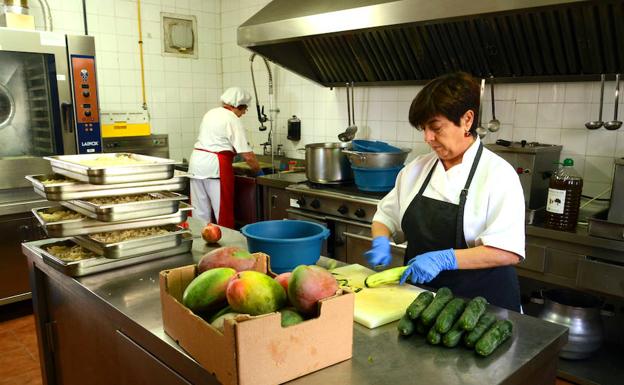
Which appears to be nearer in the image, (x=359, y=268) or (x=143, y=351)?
(x=143, y=351)

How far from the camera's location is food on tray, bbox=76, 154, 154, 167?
1.93 m

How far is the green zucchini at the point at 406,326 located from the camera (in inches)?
51.7

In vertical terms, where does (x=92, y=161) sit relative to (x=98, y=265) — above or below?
above

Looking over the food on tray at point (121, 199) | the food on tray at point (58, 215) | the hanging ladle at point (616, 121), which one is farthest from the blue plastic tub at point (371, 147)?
the food on tray at point (58, 215)

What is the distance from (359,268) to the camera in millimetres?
1845

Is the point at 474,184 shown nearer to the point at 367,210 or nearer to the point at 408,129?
the point at 367,210

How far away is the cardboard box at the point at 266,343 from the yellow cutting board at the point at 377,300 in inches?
8.7

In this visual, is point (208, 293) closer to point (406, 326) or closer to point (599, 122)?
point (406, 326)

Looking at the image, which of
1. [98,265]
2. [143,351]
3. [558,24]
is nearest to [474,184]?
[143,351]

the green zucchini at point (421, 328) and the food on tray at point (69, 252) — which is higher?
the food on tray at point (69, 252)

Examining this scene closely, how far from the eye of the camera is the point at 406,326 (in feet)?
4.33

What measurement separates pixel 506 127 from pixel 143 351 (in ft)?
9.83

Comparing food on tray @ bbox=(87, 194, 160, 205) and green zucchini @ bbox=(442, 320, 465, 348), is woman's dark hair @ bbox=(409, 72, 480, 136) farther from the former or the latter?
food on tray @ bbox=(87, 194, 160, 205)

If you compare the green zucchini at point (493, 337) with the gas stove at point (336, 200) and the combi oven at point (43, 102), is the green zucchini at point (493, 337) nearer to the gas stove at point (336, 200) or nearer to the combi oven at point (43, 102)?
the gas stove at point (336, 200)
